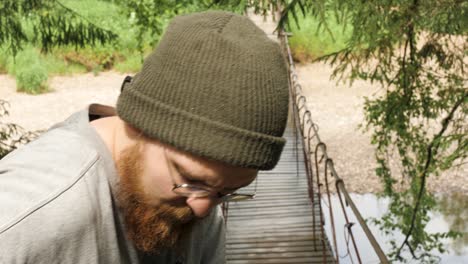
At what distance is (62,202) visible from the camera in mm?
744

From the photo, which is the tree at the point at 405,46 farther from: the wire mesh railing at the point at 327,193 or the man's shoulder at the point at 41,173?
the man's shoulder at the point at 41,173

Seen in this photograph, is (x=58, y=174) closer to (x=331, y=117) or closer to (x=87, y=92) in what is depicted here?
(x=331, y=117)

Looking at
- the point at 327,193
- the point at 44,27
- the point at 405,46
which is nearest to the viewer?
the point at 327,193

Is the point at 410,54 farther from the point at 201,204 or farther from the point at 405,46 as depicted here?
the point at 201,204

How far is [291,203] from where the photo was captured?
477cm

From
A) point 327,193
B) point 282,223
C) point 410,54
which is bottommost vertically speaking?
point 282,223

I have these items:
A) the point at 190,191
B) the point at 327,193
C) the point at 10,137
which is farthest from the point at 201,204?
the point at 10,137

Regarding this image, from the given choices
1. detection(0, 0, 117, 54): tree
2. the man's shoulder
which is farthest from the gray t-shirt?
detection(0, 0, 117, 54): tree

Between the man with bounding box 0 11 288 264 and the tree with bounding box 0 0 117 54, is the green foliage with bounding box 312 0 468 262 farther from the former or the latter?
the tree with bounding box 0 0 117 54

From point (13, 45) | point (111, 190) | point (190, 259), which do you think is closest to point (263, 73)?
point (111, 190)

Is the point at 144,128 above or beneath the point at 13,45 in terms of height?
above

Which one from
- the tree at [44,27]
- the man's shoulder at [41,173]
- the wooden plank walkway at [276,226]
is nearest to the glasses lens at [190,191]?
the man's shoulder at [41,173]

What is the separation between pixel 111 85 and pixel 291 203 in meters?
11.2

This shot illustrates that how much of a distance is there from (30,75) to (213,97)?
14476mm
